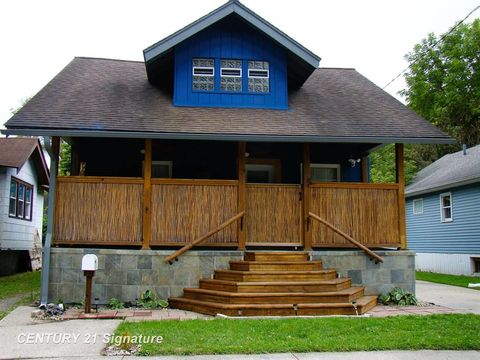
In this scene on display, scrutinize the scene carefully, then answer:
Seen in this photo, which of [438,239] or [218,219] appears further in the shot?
[438,239]

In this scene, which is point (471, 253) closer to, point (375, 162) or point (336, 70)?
point (336, 70)

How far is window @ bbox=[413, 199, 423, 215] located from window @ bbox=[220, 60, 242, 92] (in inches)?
504

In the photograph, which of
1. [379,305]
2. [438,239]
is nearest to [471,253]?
[438,239]

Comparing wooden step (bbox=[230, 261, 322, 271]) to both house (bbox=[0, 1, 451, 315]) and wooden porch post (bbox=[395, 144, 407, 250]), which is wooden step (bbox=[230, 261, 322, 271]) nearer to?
house (bbox=[0, 1, 451, 315])

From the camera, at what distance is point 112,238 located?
9711 mm

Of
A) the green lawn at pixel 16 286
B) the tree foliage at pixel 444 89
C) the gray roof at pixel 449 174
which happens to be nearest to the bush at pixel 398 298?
the green lawn at pixel 16 286

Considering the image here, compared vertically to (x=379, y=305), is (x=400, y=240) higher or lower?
higher

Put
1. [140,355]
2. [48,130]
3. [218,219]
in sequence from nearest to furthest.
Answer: [140,355] < [48,130] < [218,219]

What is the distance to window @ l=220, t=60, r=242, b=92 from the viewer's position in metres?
11.6

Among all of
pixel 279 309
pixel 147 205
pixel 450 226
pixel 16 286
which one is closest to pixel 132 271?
pixel 147 205

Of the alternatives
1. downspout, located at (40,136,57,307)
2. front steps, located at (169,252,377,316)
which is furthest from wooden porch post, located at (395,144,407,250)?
downspout, located at (40,136,57,307)

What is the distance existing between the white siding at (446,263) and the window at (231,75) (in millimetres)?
11282

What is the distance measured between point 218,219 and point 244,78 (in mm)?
3632

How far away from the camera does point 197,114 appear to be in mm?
10812
